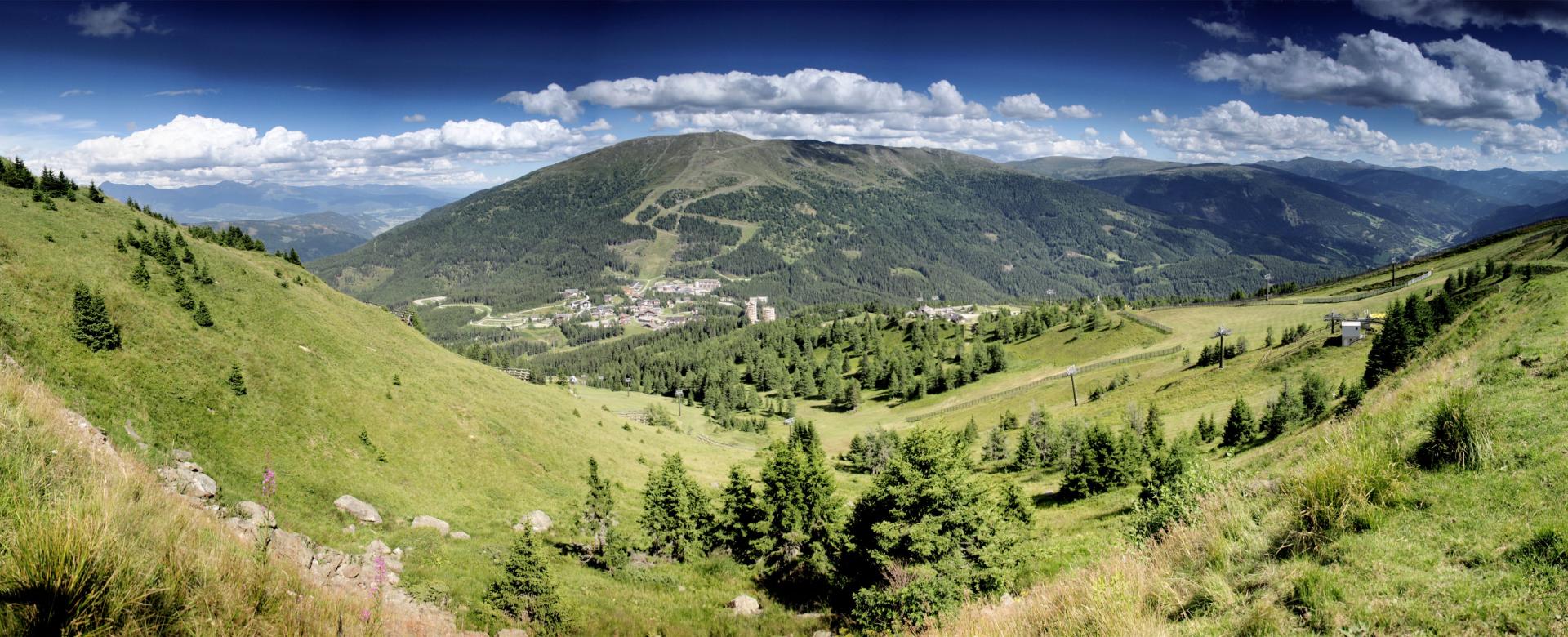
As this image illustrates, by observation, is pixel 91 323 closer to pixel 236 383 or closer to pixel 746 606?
pixel 236 383

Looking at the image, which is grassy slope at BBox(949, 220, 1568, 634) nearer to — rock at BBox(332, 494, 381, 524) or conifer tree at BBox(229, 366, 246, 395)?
rock at BBox(332, 494, 381, 524)

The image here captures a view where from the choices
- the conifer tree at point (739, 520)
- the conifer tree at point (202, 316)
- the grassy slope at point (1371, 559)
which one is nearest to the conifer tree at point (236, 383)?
the conifer tree at point (202, 316)

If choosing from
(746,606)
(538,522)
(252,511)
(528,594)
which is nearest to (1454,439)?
(746,606)

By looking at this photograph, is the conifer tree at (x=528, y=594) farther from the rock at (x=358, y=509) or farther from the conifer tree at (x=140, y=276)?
the conifer tree at (x=140, y=276)

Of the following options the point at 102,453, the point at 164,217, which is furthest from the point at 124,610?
the point at 164,217

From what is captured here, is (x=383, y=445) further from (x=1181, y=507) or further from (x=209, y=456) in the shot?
(x=1181, y=507)

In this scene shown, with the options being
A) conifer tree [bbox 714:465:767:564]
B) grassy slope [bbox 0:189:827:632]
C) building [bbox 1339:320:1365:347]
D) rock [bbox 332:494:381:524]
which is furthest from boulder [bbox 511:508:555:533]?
building [bbox 1339:320:1365:347]

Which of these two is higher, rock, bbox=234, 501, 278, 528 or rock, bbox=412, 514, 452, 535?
rock, bbox=234, 501, 278, 528
